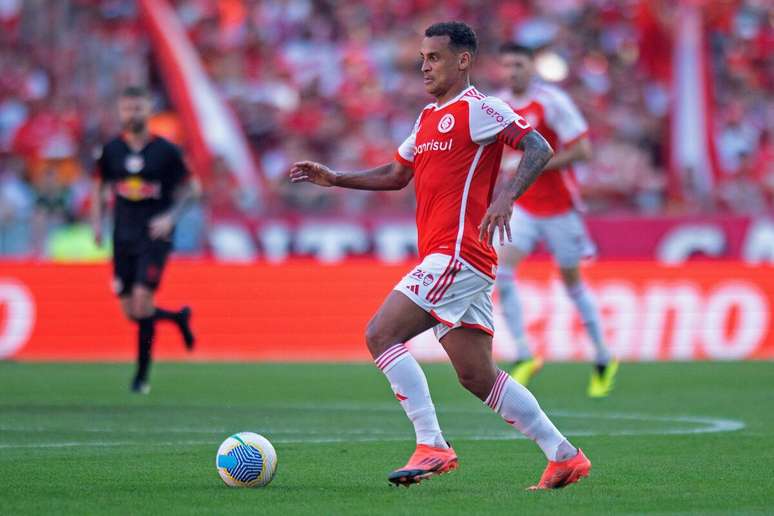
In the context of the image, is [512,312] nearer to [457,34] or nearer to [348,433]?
[348,433]

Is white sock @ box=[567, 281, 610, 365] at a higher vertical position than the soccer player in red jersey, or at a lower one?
lower

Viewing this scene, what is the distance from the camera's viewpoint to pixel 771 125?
22.8 m

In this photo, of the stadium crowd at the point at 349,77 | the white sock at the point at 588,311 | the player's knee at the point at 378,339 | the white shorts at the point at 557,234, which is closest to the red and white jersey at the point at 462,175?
the player's knee at the point at 378,339

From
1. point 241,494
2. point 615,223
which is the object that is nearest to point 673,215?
point 615,223

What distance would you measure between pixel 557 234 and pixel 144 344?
3556mm

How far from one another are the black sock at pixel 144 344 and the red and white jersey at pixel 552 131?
3268 mm

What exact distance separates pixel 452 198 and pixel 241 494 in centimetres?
157

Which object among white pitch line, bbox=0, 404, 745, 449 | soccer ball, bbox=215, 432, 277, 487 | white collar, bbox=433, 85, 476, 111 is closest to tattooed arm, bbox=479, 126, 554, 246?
white collar, bbox=433, 85, 476, 111

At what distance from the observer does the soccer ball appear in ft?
21.1

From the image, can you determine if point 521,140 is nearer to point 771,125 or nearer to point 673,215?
point 673,215

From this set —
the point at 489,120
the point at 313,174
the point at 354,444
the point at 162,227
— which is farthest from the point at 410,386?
the point at 162,227

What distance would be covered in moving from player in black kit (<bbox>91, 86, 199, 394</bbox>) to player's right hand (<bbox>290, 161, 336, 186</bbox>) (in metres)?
5.61

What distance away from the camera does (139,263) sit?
12.4 meters

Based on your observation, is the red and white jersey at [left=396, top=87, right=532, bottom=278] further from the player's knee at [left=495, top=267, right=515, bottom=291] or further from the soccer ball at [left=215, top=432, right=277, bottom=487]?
the player's knee at [left=495, top=267, right=515, bottom=291]
